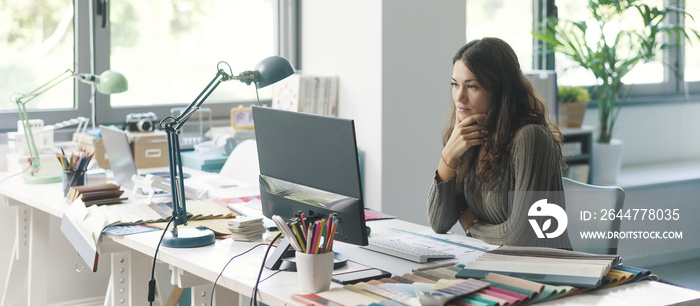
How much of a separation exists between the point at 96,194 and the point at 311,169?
43.0 inches

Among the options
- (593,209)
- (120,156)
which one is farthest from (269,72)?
(593,209)

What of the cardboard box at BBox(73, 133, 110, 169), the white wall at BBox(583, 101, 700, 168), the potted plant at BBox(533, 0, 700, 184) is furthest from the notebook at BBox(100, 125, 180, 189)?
the white wall at BBox(583, 101, 700, 168)

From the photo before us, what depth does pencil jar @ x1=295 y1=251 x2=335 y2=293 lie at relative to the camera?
5.27 ft

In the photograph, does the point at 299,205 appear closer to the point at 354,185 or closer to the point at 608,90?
the point at 354,185

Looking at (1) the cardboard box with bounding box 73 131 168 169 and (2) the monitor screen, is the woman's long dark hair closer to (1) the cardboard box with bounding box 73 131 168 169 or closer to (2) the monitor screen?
(2) the monitor screen

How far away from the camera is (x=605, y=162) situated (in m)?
4.60

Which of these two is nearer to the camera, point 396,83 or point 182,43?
point 396,83

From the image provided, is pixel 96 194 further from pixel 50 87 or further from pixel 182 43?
pixel 182 43

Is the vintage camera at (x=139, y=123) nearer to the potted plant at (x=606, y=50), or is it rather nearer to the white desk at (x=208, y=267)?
the white desk at (x=208, y=267)

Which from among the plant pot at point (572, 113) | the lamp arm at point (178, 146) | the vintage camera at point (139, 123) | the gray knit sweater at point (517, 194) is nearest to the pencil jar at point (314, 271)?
the lamp arm at point (178, 146)

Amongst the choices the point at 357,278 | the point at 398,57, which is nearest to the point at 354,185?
the point at 357,278

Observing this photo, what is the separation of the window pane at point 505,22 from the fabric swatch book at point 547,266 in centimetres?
312

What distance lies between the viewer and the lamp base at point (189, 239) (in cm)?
206

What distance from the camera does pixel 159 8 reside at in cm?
388
